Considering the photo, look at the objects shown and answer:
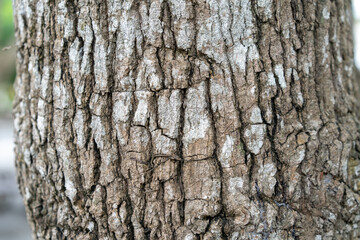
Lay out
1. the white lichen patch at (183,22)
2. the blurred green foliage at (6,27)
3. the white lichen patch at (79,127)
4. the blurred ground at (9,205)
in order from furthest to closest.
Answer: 1. the blurred ground at (9,205)
2. the blurred green foliage at (6,27)
3. the white lichen patch at (79,127)
4. the white lichen patch at (183,22)

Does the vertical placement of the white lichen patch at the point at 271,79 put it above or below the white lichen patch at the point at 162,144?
above

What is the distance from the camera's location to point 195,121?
1.34 meters

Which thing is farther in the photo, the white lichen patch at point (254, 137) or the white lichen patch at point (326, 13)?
the white lichen patch at point (326, 13)

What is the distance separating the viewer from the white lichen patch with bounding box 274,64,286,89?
1386mm

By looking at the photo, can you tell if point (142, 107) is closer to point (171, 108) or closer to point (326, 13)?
point (171, 108)

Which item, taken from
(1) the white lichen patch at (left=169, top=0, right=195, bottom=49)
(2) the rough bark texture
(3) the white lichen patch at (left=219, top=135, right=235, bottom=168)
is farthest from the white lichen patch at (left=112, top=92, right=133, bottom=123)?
(3) the white lichen patch at (left=219, top=135, right=235, bottom=168)

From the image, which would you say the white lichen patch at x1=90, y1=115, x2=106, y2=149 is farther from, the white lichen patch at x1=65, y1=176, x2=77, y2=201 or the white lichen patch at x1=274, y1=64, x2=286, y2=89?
the white lichen patch at x1=274, y1=64, x2=286, y2=89

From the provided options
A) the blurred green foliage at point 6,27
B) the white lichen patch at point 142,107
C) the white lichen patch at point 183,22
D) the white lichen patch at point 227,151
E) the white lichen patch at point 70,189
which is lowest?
the white lichen patch at point 70,189

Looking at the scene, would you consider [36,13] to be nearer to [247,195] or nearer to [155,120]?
[155,120]

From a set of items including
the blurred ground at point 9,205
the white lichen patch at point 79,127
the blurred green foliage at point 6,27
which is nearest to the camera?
the white lichen patch at point 79,127

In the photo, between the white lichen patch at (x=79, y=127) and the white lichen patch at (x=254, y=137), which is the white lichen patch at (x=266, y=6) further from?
the white lichen patch at (x=79, y=127)

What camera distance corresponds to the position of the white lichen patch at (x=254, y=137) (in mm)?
1358

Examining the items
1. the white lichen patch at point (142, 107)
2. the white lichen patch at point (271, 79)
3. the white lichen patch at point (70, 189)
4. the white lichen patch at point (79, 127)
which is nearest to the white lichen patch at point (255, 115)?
the white lichen patch at point (271, 79)

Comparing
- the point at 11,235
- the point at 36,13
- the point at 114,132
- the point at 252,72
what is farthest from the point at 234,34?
the point at 11,235
